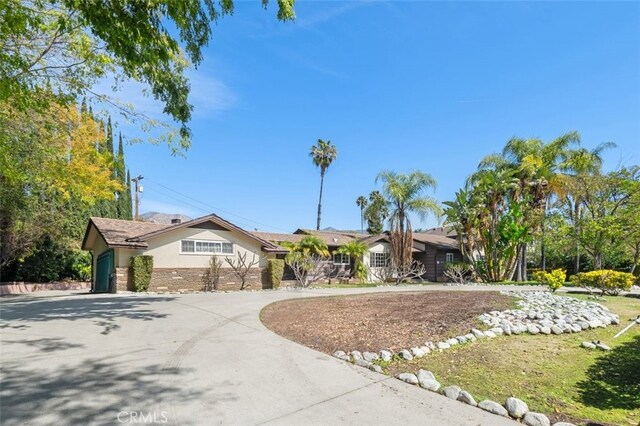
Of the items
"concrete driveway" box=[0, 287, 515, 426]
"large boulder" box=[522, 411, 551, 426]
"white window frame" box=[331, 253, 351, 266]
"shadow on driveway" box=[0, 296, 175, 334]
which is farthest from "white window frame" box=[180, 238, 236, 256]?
"large boulder" box=[522, 411, 551, 426]

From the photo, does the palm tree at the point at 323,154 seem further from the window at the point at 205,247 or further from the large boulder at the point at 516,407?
the large boulder at the point at 516,407

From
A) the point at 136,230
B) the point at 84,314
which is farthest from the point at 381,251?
the point at 84,314

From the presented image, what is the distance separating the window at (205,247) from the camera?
1827 centimetres

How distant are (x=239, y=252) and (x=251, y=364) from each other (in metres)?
15.0

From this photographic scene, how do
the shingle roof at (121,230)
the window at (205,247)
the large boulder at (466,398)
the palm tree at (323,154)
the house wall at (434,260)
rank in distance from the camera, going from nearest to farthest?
the large boulder at (466,398) < the shingle roof at (121,230) < the window at (205,247) < the house wall at (434,260) < the palm tree at (323,154)

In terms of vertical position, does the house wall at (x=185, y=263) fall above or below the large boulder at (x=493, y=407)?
above

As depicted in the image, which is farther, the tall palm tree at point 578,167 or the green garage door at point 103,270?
the tall palm tree at point 578,167

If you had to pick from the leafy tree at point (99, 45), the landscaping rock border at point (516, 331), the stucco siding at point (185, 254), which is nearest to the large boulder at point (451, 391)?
the landscaping rock border at point (516, 331)

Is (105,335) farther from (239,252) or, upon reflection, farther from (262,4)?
(239,252)

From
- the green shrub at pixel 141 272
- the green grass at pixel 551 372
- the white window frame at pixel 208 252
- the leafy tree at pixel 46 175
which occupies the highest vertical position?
the leafy tree at pixel 46 175

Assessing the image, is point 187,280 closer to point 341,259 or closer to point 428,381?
point 341,259

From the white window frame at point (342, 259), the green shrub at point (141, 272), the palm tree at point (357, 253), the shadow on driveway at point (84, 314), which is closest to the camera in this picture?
the shadow on driveway at point (84, 314)

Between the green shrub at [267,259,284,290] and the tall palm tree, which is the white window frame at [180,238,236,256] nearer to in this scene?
the green shrub at [267,259,284,290]

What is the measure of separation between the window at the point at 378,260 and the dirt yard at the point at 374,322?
16948 millimetres
